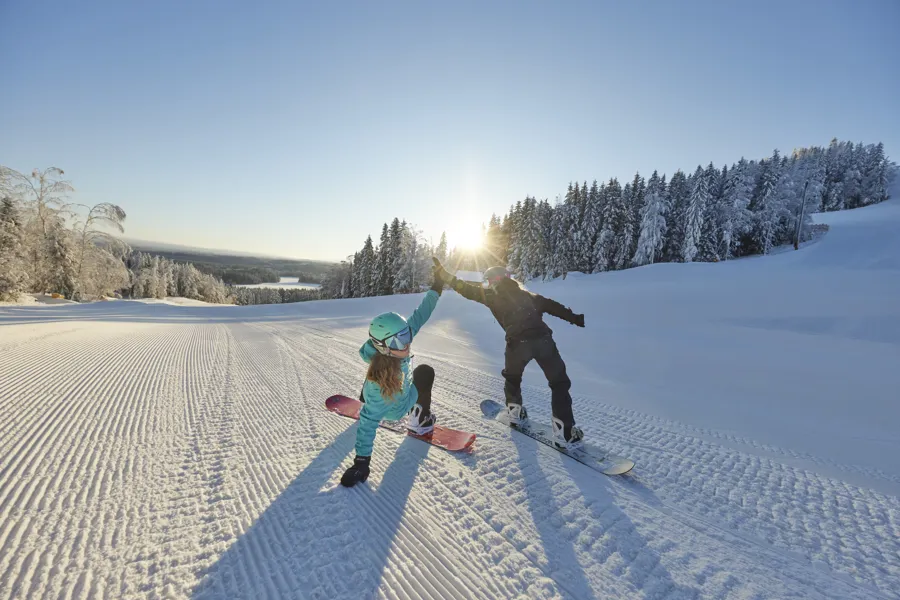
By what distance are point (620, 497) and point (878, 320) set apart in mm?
10301

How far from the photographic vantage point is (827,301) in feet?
33.1

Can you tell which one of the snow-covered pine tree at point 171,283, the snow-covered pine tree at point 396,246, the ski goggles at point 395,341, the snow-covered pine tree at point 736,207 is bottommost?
the snow-covered pine tree at point 171,283

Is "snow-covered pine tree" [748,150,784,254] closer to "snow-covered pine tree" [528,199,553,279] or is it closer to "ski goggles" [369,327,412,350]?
"snow-covered pine tree" [528,199,553,279]

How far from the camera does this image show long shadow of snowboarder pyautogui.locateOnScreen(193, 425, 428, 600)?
1761mm

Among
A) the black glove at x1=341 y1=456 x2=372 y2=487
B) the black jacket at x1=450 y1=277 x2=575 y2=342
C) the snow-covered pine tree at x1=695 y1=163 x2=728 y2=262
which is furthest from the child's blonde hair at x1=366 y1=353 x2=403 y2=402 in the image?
the snow-covered pine tree at x1=695 y1=163 x2=728 y2=262

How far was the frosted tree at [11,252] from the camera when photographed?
19.5 meters

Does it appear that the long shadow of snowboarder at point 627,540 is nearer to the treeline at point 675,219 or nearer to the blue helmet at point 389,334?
the blue helmet at point 389,334

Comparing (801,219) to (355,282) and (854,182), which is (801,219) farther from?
(355,282)

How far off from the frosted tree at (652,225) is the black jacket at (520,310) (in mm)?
41802

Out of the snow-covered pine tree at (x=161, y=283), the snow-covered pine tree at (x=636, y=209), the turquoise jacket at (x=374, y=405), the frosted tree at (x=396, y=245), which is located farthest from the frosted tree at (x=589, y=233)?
the snow-covered pine tree at (x=161, y=283)

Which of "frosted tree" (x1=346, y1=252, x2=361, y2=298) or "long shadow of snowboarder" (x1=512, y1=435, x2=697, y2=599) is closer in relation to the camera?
"long shadow of snowboarder" (x1=512, y1=435, x2=697, y2=599)

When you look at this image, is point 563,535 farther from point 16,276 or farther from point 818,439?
point 16,276

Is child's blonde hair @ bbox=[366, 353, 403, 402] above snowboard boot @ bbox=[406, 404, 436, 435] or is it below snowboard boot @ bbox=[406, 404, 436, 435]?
above

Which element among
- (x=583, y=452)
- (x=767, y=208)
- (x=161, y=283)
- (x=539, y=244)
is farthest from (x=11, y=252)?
(x=161, y=283)
